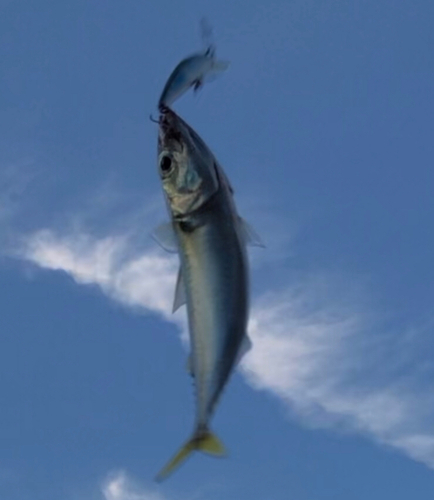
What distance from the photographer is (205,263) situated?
18.0ft

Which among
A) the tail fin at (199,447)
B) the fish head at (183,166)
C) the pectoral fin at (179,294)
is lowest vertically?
the tail fin at (199,447)

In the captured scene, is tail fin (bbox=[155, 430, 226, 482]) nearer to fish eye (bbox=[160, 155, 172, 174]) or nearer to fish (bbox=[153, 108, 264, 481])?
fish (bbox=[153, 108, 264, 481])

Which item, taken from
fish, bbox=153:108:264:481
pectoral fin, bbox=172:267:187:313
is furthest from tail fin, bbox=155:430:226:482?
pectoral fin, bbox=172:267:187:313

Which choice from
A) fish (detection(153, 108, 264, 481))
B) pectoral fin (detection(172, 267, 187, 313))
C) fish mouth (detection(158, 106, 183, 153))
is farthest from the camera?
fish mouth (detection(158, 106, 183, 153))

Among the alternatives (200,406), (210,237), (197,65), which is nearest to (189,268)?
(210,237)

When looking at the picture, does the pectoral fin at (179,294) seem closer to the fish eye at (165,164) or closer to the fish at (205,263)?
the fish at (205,263)

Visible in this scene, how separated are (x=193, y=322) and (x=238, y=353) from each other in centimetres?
24

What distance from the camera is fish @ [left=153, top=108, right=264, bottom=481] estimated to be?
540cm

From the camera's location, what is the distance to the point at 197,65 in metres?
6.20

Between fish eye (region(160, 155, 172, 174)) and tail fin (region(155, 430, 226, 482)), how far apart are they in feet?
3.90

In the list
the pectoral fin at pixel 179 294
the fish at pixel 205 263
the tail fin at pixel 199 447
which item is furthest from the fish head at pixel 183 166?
the tail fin at pixel 199 447

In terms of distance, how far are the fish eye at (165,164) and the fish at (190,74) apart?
24 cm

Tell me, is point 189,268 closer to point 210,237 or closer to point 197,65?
point 210,237

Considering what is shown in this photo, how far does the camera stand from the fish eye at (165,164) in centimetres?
580
